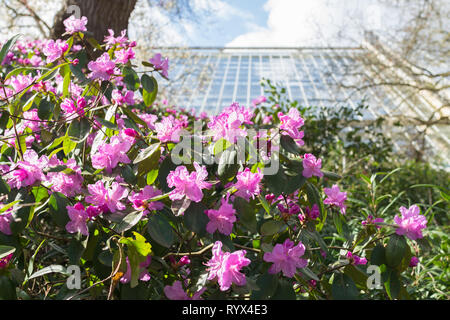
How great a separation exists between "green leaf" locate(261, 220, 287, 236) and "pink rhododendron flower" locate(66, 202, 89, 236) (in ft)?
1.55

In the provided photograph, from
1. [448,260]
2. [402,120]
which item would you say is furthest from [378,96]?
[448,260]

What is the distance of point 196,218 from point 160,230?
0.09m

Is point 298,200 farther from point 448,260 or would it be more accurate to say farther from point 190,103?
point 190,103

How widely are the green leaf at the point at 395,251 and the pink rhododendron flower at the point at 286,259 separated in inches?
8.9

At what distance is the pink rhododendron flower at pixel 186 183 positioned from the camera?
879 millimetres

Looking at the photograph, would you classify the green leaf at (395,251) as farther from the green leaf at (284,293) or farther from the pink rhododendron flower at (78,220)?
the pink rhododendron flower at (78,220)

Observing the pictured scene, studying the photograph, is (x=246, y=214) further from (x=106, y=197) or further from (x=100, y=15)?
(x=100, y=15)

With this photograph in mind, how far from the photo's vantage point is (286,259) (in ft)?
3.17

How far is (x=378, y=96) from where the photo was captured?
7293mm

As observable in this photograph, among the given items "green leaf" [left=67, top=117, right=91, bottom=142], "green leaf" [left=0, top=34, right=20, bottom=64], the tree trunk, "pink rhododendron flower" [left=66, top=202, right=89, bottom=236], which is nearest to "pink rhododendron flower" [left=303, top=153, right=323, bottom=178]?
"pink rhododendron flower" [left=66, top=202, right=89, bottom=236]

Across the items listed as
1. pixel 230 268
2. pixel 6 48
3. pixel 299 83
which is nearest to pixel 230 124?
pixel 230 268

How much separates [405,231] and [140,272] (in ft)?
2.32

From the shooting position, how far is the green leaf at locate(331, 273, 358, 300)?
992 mm

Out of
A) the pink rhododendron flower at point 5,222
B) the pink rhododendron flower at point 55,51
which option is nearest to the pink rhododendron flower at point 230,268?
the pink rhododendron flower at point 5,222
